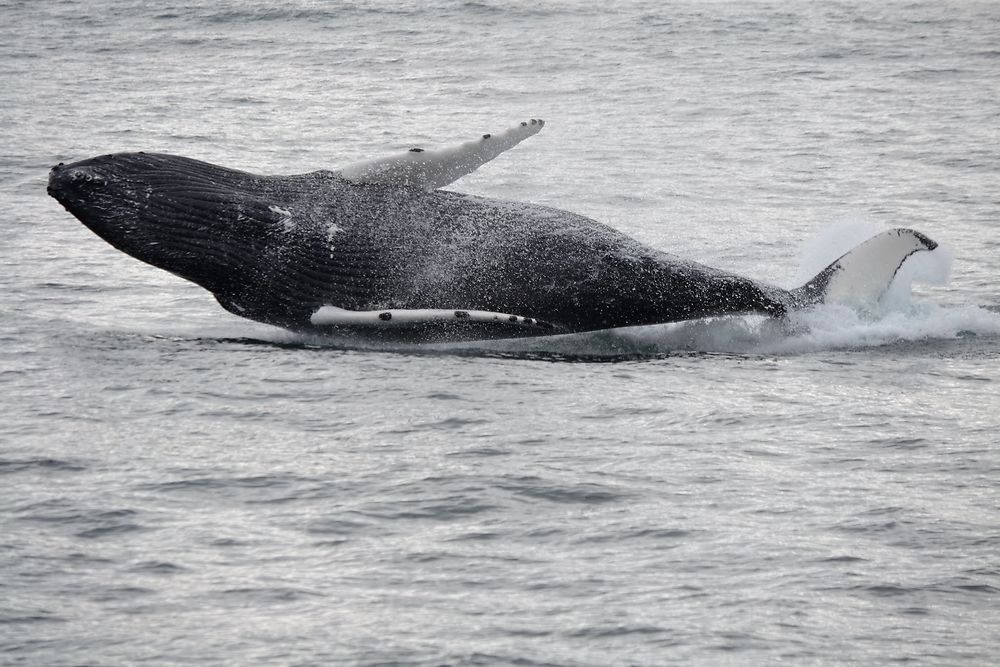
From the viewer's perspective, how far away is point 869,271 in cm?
1377

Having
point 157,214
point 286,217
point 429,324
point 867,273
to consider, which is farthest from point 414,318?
point 867,273

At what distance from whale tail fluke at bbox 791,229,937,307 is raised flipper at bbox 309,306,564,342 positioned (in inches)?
103

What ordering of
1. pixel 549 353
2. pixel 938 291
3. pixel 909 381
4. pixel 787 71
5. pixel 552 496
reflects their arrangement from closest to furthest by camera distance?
pixel 552 496
pixel 909 381
pixel 549 353
pixel 938 291
pixel 787 71

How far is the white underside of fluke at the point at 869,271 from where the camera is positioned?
Result: 541 inches

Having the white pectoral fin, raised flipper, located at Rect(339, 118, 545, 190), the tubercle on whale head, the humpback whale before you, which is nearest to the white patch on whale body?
the humpback whale

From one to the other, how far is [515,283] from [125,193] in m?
3.65

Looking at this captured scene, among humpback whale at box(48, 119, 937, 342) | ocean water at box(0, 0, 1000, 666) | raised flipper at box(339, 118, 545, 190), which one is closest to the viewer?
ocean water at box(0, 0, 1000, 666)

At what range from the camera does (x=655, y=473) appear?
985 cm

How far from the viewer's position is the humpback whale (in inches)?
520

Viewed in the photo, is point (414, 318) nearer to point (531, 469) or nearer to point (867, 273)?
point (531, 469)

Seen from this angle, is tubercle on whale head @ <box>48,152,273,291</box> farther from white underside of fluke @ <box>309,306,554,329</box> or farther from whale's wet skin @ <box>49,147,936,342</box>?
white underside of fluke @ <box>309,306,554,329</box>

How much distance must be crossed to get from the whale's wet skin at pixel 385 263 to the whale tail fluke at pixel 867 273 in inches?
8.8

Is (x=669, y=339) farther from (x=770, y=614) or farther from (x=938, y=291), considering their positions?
(x=770, y=614)

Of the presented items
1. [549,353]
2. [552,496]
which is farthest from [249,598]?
[549,353]
